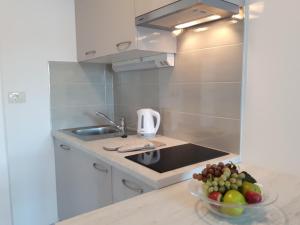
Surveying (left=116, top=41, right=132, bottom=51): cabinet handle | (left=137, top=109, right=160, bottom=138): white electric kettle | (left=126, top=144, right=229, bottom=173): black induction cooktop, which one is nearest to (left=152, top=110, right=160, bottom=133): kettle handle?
(left=137, top=109, right=160, bottom=138): white electric kettle

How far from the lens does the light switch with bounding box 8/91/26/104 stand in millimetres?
1859

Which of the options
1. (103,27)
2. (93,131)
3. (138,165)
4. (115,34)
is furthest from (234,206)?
(93,131)

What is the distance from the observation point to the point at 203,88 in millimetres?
1467

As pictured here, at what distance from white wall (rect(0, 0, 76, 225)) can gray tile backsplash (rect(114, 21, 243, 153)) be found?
0.83 metres

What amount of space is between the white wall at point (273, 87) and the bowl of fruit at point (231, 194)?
1.41ft

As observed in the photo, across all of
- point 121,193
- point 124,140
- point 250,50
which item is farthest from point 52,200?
point 250,50

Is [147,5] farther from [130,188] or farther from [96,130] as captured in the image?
[96,130]

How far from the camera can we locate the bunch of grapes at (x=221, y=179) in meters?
0.74

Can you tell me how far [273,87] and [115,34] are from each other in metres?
0.99

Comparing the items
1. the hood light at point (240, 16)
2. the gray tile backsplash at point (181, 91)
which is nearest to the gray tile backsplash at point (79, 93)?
the gray tile backsplash at point (181, 91)

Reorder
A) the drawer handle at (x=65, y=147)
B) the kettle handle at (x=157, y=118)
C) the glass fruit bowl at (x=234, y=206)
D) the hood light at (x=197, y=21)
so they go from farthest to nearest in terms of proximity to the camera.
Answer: the drawer handle at (x=65, y=147) → the kettle handle at (x=157, y=118) → the hood light at (x=197, y=21) → the glass fruit bowl at (x=234, y=206)

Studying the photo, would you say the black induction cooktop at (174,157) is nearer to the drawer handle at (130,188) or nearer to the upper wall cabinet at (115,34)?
the drawer handle at (130,188)

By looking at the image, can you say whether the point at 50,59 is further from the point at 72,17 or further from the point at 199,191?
the point at 199,191

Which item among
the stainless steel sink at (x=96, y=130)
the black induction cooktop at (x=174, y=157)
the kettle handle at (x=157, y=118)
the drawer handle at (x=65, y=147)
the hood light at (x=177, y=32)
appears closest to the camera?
the black induction cooktop at (x=174, y=157)
